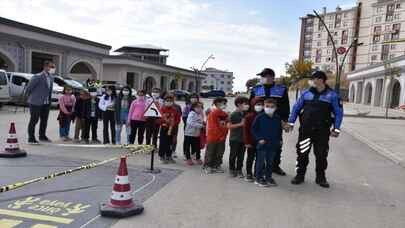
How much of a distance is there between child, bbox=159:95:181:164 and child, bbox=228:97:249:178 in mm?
1432

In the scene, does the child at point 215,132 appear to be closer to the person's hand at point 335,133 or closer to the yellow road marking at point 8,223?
the person's hand at point 335,133

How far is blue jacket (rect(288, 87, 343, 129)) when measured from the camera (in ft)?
19.1

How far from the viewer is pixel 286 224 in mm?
4176

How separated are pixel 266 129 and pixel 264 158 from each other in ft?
1.61

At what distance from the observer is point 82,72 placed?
3666cm

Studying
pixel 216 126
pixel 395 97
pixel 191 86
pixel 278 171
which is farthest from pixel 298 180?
pixel 191 86

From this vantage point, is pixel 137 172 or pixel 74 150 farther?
pixel 74 150

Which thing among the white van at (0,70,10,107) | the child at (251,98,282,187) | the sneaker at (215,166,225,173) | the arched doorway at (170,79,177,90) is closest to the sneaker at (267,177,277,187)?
the child at (251,98,282,187)

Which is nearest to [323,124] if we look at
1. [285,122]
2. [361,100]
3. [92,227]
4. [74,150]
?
[285,122]

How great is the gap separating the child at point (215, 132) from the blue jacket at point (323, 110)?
1.52 meters

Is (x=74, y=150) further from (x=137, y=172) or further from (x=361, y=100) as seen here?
(x=361, y=100)

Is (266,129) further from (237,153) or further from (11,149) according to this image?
(11,149)

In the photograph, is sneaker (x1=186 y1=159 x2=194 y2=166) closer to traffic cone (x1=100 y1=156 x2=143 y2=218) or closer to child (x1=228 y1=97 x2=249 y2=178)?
child (x1=228 y1=97 x2=249 y2=178)

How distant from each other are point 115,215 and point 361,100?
A: 5582 centimetres
